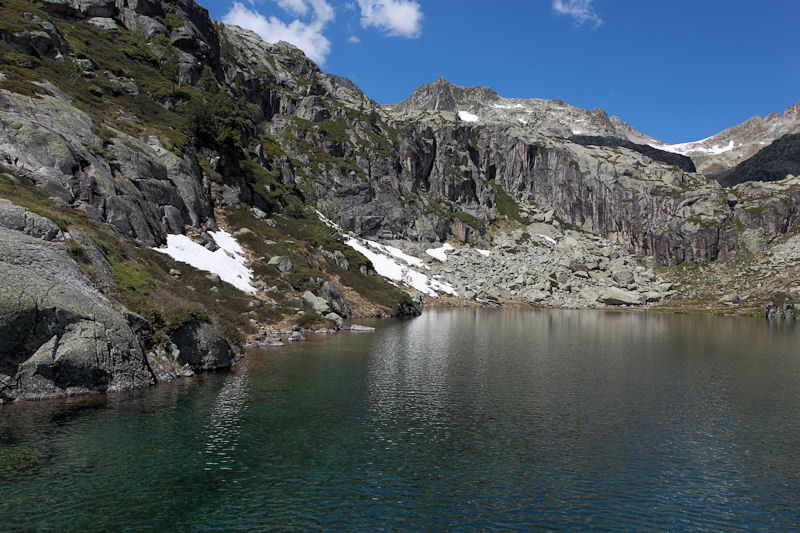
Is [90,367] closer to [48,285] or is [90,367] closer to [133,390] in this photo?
[133,390]

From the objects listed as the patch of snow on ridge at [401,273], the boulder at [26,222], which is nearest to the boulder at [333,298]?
the boulder at [26,222]

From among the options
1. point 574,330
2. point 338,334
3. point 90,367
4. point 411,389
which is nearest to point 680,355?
point 574,330

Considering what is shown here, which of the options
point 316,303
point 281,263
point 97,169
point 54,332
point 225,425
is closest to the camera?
point 225,425

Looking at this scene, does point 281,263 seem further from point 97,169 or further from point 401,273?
point 401,273

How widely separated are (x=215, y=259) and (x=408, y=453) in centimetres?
5442

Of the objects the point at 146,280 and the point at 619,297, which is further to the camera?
the point at 619,297

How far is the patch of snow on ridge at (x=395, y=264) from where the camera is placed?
152 metres

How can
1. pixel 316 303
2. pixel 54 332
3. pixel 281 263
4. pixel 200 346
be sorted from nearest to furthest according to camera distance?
1. pixel 54 332
2. pixel 200 346
3. pixel 316 303
4. pixel 281 263

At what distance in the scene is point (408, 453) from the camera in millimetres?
24484

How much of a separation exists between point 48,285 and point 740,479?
134 feet

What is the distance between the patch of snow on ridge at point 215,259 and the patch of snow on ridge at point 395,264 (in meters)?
69.4

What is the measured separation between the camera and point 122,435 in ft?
81.9

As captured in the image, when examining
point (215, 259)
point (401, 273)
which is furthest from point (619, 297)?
point (215, 259)

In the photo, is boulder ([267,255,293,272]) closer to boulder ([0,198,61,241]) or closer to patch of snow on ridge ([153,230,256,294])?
patch of snow on ridge ([153,230,256,294])
